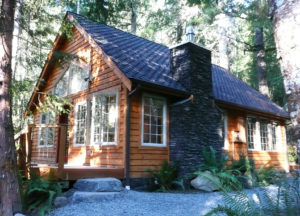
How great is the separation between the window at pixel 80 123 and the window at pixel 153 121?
2328 millimetres

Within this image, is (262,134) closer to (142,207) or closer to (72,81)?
(72,81)

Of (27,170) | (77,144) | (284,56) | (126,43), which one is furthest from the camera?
(126,43)

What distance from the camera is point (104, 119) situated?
8031 mm

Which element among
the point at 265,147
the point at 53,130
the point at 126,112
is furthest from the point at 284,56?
the point at 265,147

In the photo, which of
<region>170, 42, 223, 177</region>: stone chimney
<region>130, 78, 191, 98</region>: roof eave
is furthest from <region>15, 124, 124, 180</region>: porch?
<region>130, 78, 191, 98</region>: roof eave

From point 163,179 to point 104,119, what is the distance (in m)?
2.40

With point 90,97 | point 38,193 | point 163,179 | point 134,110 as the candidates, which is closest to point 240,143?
point 163,179

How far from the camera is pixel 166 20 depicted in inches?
847

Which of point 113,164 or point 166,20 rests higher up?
point 166,20

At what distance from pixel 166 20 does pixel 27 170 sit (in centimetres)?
1799

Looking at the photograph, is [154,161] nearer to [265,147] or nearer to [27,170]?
[27,170]

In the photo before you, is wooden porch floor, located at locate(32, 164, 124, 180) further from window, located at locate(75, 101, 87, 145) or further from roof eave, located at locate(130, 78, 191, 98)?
window, located at locate(75, 101, 87, 145)

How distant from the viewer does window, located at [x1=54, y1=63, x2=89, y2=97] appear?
9.34 m

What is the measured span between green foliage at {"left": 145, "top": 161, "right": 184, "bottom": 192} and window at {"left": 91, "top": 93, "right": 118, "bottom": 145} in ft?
4.37
